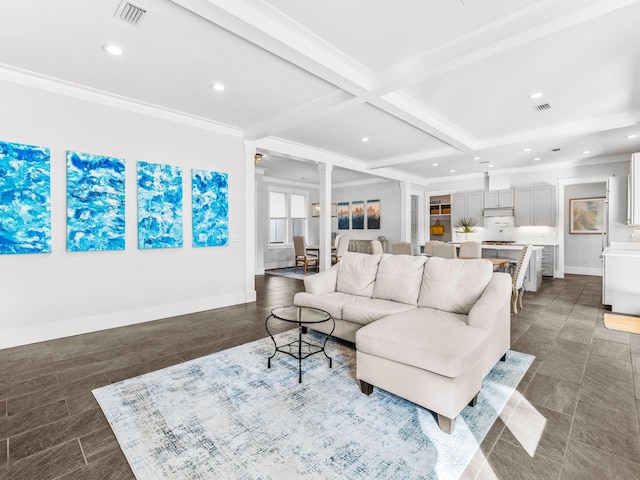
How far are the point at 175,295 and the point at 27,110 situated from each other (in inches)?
105

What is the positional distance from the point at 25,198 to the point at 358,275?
3.62 metres

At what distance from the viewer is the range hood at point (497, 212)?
27.2 feet

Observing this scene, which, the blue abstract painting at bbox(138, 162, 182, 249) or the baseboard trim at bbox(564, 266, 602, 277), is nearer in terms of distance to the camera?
the blue abstract painting at bbox(138, 162, 182, 249)

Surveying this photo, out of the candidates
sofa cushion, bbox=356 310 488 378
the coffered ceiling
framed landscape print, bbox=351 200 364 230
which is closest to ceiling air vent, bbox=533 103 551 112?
the coffered ceiling

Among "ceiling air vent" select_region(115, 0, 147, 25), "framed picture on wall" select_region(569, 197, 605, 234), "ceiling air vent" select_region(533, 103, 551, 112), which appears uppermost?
"ceiling air vent" select_region(533, 103, 551, 112)

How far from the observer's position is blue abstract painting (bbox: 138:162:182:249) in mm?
4191

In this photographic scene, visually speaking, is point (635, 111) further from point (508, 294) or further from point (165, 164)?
point (165, 164)

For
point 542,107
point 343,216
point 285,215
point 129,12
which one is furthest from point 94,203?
point 343,216

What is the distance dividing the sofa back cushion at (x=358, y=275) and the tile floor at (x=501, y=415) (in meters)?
1.19

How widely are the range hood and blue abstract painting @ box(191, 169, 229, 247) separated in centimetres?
690

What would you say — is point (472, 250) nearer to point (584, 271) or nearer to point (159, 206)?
point (584, 271)

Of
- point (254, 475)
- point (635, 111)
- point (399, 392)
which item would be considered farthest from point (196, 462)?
point (635, 111)

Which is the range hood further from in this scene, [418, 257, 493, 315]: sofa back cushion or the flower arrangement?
[418, 257, 493, 315]: sofa back cushion

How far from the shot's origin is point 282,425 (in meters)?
2.00
